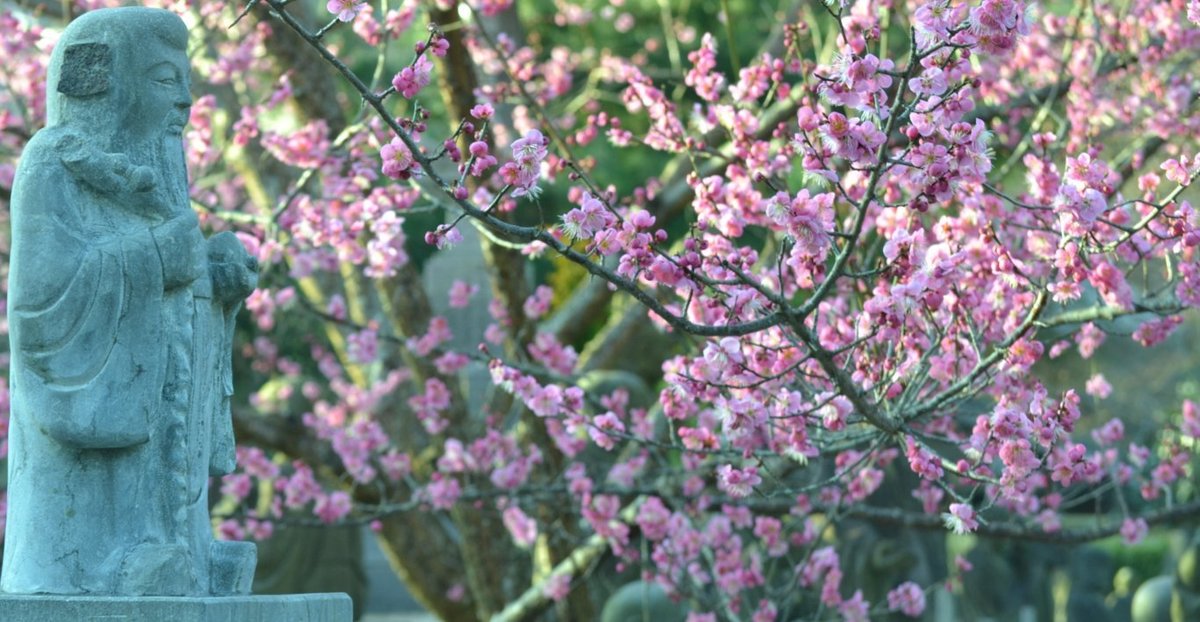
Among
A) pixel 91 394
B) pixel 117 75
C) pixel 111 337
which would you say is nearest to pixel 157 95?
pixel 117 75

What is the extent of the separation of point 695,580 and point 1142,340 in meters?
2.40

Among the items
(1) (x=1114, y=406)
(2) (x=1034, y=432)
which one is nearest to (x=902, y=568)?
(2) (x=1034, y=432)

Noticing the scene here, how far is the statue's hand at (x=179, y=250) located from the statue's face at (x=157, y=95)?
10.7 inches

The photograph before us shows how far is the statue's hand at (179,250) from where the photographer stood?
4.36 metres

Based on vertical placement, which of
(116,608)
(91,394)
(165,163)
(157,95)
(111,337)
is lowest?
(116,608)

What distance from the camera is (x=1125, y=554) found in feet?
58.3

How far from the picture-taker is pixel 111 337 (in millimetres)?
4270

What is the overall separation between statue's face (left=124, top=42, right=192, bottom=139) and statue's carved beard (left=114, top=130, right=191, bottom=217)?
0.02 meters

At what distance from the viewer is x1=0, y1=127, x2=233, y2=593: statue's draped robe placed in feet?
13.6

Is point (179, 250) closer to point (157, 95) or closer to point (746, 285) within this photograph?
point (157, 95)

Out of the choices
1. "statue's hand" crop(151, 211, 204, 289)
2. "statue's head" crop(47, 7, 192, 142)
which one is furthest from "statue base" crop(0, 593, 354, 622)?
"statue's head" crop(47, 7, 192, 142)

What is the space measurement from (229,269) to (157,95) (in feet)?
1.75

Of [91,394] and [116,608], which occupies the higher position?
[91,394]

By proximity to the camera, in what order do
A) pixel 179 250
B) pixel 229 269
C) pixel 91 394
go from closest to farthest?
pixel 91 394, pixel 179 250, pixel 229 269
